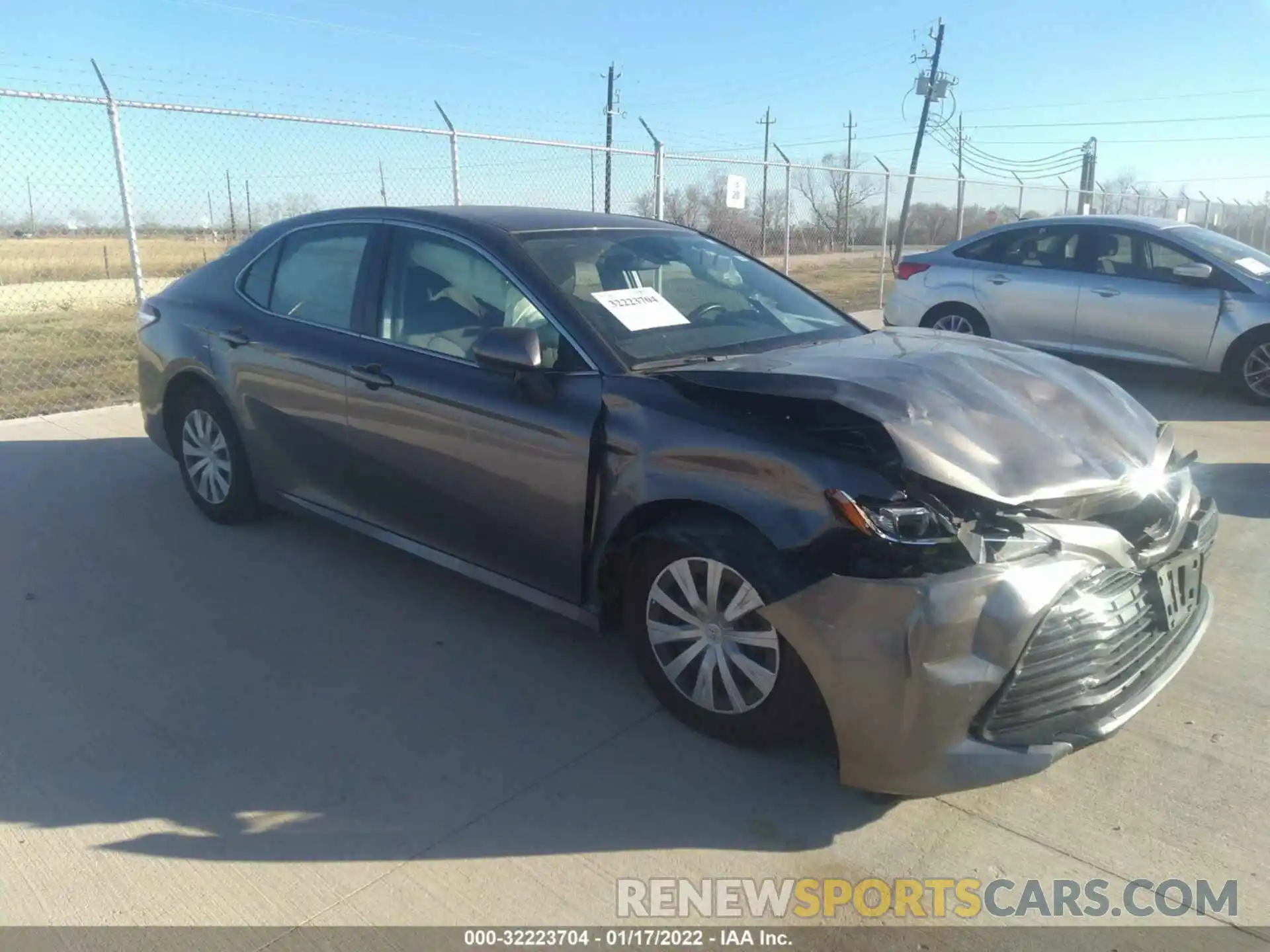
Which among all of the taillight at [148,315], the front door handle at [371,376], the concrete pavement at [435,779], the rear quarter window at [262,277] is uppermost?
the rear quarter window at [262,277]

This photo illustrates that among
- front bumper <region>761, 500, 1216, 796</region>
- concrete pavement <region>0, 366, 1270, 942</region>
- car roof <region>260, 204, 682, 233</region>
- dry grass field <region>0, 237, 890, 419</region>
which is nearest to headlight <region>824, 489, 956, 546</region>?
front bumper <region>761, 500, 1216, 796</region>

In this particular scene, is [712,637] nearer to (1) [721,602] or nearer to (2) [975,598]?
(1) [721,602]

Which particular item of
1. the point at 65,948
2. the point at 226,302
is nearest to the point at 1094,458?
the point at 65,948

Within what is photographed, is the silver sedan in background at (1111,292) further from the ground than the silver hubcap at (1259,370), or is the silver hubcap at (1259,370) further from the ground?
the silver sedan in background at (1111,292)

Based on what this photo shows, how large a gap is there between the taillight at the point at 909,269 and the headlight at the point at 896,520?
747 cm

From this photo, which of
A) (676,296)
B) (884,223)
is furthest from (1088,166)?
(676,296)

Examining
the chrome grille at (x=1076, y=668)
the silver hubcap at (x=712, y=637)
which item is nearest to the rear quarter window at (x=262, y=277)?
the silver hubcap at (x=712, y=637)

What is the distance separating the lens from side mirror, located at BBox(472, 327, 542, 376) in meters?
3.38

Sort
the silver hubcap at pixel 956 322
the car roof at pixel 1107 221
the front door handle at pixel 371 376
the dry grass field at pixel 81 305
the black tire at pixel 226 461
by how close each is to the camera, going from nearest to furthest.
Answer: the front door handle at pixel 371 376 < the black tire at pixel 226 461 < the dry grass field at pixel 81 305 < the car roof at pixel 1107 221 < the silver hubcap at pixel 956 322

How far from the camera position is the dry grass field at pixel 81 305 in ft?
27.6

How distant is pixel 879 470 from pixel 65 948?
7.82ft

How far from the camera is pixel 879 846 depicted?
2762 mm

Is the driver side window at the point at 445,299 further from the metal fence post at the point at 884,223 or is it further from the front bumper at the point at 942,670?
the metal fence post at the point at 884,223

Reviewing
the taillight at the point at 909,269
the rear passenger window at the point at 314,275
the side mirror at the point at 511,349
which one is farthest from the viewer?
the taillight at the point at 909,269
